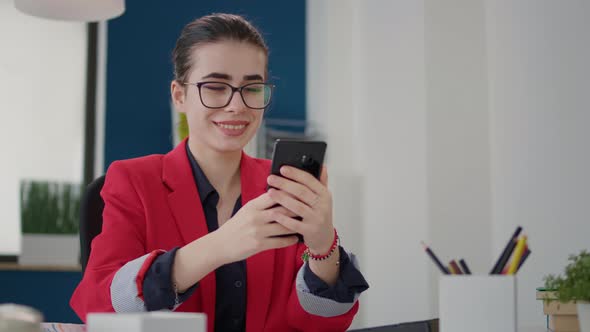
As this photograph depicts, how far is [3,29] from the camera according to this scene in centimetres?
427

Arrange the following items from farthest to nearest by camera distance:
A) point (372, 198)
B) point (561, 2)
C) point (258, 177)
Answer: point (372, 198)
point (561, 2)
point (258, 177)

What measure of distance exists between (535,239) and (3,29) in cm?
314

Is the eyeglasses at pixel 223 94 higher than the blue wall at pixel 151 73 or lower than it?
lower

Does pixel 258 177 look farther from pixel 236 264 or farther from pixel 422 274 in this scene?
pixel 422 274

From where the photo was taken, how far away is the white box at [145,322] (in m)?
0.67

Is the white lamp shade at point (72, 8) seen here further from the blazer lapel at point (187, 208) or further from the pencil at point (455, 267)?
the pencil at point (455, 267)

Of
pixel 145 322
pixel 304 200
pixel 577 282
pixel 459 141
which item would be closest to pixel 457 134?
pixel 459 141

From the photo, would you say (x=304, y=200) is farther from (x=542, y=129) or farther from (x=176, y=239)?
(x=542, y=129)

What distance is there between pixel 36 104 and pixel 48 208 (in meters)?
0.61

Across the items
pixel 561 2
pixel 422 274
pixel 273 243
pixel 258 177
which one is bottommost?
pixel 422 274

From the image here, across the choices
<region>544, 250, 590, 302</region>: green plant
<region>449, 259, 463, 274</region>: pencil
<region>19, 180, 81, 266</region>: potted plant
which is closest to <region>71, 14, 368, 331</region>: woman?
<region>449, 259, 463, 274</region>: pencil

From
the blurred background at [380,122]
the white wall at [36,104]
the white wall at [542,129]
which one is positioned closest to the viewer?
the white wall at [542,129]

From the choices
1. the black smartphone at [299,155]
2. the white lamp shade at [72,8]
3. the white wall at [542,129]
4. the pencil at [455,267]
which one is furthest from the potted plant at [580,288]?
the white lamp shade at [72,8]

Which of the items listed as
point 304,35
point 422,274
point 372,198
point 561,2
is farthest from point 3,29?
point 561,2
